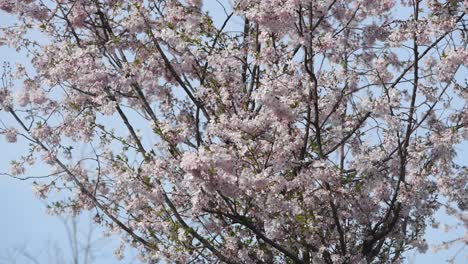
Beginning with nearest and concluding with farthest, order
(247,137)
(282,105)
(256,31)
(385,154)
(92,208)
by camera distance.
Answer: (282,105)
(247,137)
(385,154)
(256,31)
(92,208)

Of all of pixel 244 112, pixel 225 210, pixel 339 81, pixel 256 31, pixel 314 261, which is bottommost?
pixel 314 261

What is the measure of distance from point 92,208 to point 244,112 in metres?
3.65

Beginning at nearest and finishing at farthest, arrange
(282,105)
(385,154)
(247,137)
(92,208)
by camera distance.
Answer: (282,105), (247,137), (385,154), (92,208)

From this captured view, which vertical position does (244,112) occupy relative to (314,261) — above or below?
above

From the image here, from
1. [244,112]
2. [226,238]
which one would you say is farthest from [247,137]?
[226,238]

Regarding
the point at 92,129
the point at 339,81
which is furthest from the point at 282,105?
the point at 92,129

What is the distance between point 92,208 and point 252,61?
4.06 meters

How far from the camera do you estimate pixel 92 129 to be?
10.2 metres

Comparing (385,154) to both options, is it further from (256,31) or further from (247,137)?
(256,31)

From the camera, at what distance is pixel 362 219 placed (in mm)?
9477

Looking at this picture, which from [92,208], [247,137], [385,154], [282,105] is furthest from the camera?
[92,208]

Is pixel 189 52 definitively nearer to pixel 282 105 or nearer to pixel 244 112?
pixel 244 112

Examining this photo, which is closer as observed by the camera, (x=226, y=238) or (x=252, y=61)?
(x=252, y=61)

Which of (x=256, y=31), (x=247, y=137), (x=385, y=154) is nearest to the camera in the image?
(x=247, y=137)
